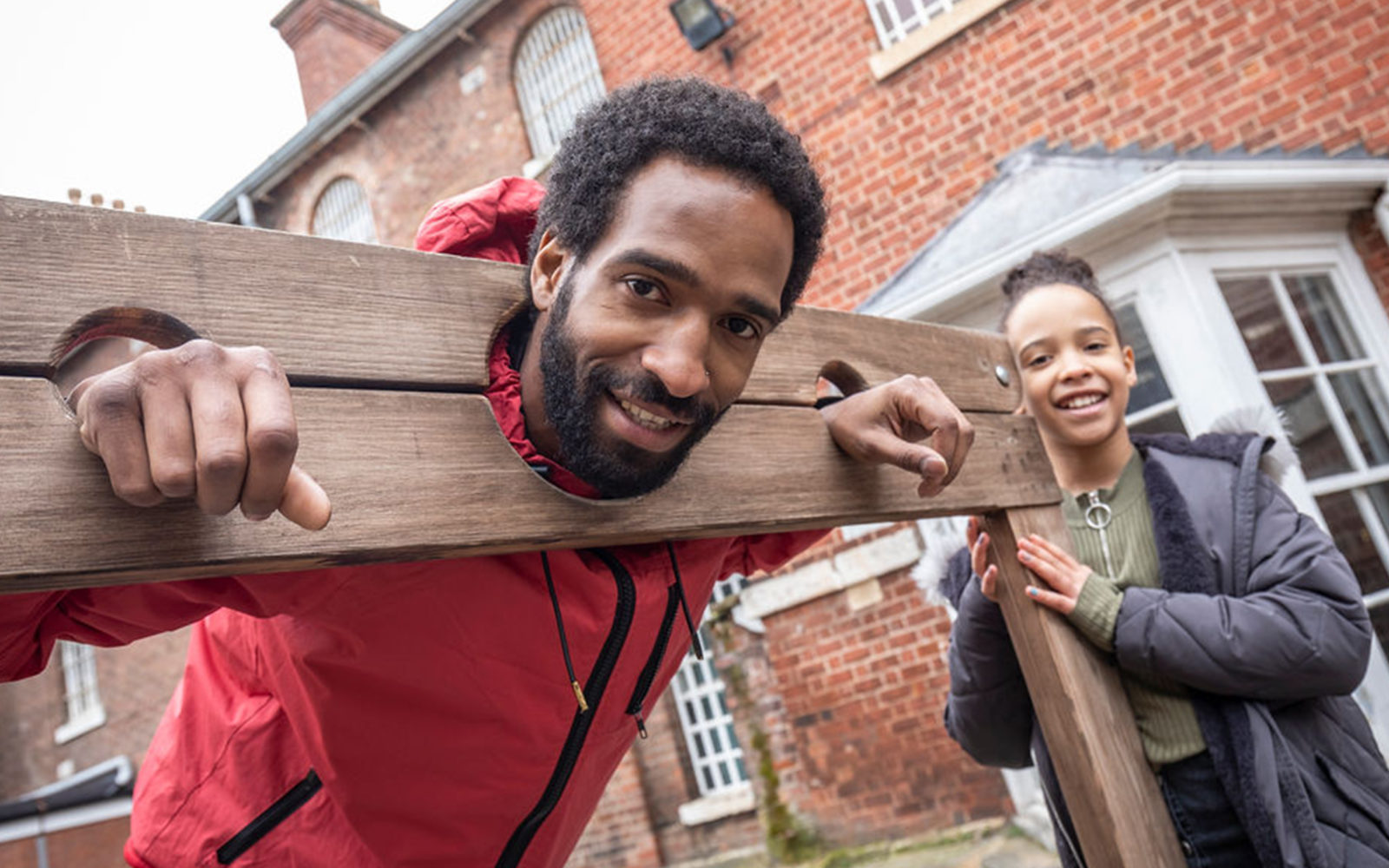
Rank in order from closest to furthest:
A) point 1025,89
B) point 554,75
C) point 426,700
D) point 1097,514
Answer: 1. point 426,700
2. point 1097,514
3. point 1025,89
4. point 554,75

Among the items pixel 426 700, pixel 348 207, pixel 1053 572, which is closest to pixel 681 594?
pixel 426 700

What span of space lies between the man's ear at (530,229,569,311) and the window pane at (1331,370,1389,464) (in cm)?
426

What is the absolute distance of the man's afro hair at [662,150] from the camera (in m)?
1.42

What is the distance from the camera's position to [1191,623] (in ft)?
6.25

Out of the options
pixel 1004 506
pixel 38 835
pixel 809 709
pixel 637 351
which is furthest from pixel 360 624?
pixel 38 835

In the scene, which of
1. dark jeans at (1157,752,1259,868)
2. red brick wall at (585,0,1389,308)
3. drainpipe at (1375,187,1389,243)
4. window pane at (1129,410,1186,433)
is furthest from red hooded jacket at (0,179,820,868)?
drainpipe at (1375,187,1389,243)

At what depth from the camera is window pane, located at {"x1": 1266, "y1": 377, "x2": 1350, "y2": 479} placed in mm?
4207

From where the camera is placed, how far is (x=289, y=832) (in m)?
1.73

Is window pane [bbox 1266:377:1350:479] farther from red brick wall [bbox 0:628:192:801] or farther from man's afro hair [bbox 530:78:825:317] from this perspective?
red brick wall [bbox 0:628:192:801]

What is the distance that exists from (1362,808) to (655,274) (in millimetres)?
1697

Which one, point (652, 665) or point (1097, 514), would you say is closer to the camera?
point (652, 665)

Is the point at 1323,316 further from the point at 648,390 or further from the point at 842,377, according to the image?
the point at 648,390

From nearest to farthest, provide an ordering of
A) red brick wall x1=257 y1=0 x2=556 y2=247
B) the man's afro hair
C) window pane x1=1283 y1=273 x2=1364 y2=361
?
the man's afro hair, window pane x1=1283 y1=273 x2=1364 y2=361, red brick wall x1=257 y1=0 x2=556 y2=247

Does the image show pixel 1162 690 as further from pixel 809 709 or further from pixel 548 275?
pixel 809 709
